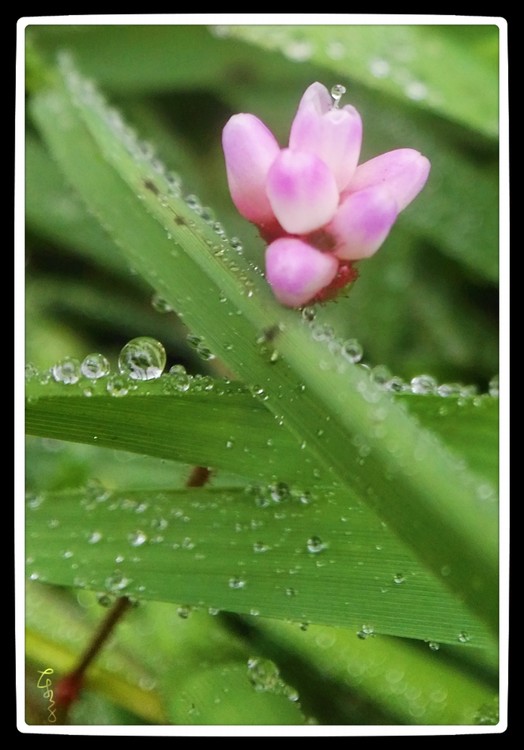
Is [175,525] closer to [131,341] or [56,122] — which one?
[131,341]

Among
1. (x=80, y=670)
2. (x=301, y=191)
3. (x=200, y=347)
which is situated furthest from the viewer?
(x=80, y=670)

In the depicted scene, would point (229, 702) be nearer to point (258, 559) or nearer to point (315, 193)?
point (258, 559)

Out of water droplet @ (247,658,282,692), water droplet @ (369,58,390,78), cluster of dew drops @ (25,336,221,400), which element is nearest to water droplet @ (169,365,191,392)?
cluster of dew drops @ (25,336,221,400)

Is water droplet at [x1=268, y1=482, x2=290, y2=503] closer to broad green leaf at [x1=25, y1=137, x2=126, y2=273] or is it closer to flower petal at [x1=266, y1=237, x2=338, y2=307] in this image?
flower petal at [x1=266, y1=237, x2=338, y2=307]

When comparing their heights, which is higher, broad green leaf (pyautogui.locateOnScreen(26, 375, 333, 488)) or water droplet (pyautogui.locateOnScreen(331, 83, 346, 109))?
water droplet (pyautogui.locateOnScreen(331, 83, 346, 109))

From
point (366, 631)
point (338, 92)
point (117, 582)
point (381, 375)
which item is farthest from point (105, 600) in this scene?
point (338, 92)
